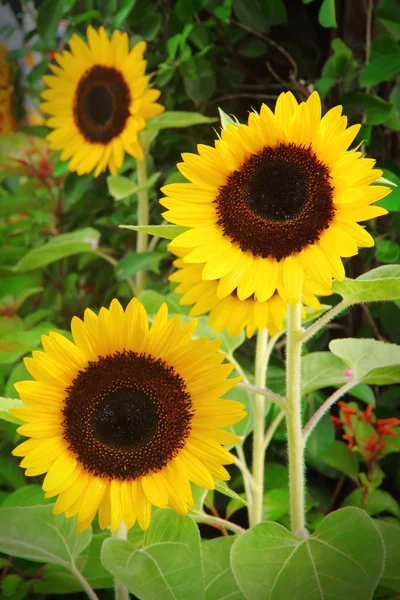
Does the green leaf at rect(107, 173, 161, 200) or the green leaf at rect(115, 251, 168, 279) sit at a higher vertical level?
the green leaf at rect(107, 173, 161, 200)

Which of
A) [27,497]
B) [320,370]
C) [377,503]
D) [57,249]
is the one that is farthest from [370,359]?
[57,249]

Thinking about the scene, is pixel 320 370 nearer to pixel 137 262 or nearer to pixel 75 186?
pixel 137 262

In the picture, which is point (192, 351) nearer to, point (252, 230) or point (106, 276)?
point (252, 230)

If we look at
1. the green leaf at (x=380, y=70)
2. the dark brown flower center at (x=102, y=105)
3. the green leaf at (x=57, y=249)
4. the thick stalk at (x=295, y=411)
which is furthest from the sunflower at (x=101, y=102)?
the thick stalk at (x=295, y=411)

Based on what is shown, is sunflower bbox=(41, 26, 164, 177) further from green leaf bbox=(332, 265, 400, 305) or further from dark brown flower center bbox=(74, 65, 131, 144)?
green leaf bbox=(332, 265, 400, 305)

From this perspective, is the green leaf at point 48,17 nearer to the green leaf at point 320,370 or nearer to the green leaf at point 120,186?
the green leaf at point 120,186

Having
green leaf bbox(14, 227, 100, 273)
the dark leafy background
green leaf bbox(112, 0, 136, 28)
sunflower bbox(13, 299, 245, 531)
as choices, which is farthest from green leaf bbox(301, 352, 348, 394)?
green leaf bbox(112, 0, 136, 28)

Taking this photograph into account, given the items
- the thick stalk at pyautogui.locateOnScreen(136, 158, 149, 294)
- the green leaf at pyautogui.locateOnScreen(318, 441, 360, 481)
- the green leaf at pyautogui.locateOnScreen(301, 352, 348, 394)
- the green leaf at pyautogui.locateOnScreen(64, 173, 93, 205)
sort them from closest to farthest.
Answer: the green leaf at pyautogui.locateOnScreen(301, 352, 348, 394)
the green leaf at pyautogui.locateOnScreen(318, 441, 360, 481)
the thick stalk at pyautogui.locateOnScreen(136, 158, 149, 294)
the green leaf at pyautogui.locateOnScreen(64, 173, 93, 205)
